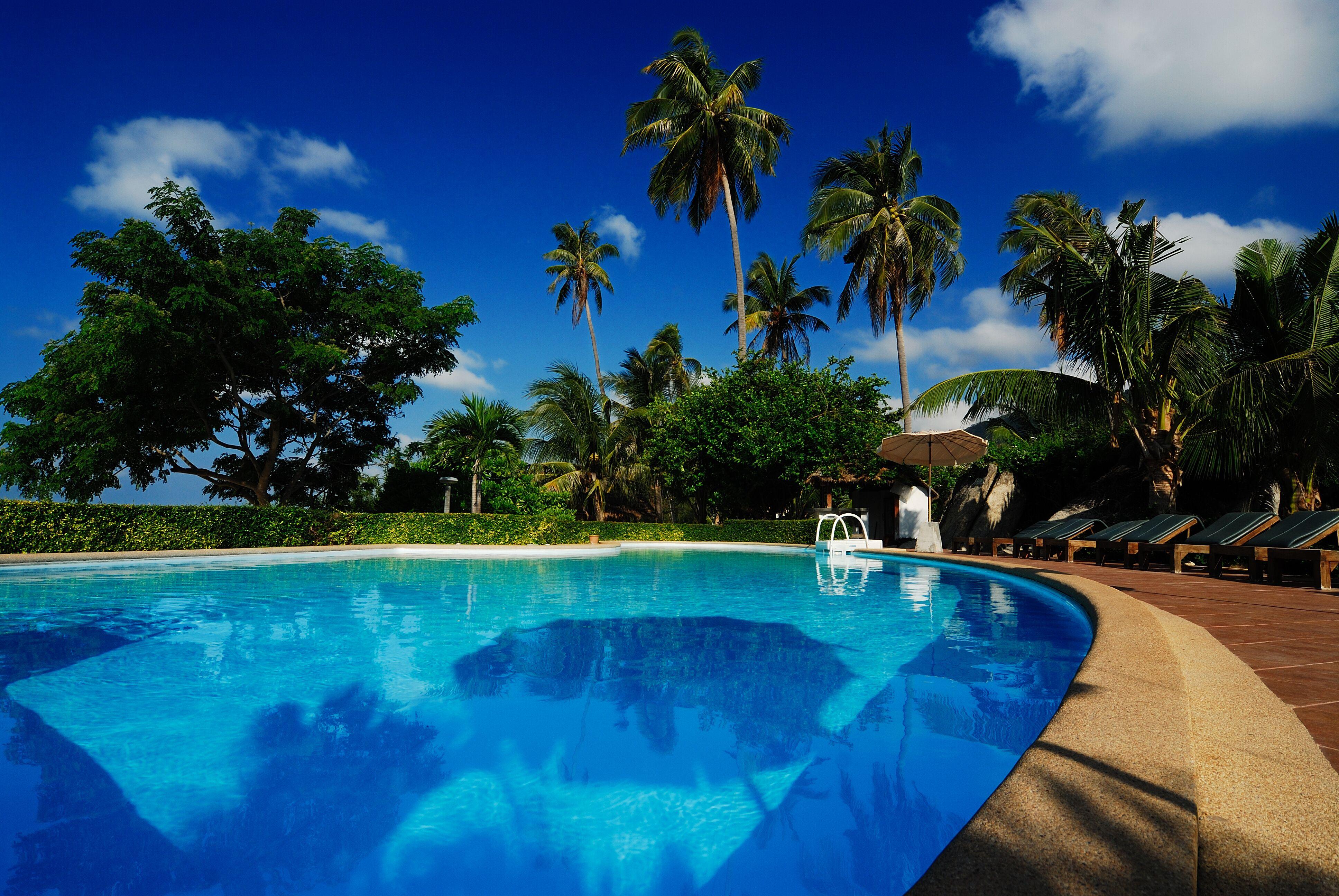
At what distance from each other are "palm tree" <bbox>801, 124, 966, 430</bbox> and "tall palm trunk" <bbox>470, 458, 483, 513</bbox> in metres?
14.1

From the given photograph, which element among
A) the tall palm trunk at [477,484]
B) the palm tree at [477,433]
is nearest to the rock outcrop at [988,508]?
the palm tree at [477,433]

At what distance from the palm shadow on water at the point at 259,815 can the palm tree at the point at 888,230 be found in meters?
20.1

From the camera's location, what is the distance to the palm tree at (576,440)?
2783 centimetres

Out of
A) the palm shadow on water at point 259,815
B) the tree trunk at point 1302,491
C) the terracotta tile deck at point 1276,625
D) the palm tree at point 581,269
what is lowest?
the palm shadow on water at point 259,815

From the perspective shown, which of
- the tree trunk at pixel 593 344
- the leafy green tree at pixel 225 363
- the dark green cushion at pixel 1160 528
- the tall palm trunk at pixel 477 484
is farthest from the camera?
the tree trunk at pixel 593 344

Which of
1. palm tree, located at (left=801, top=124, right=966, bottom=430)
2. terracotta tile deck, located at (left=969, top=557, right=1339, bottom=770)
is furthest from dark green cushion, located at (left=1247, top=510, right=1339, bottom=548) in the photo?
palm tree, located at (left=801, top=124, right=966, bottom=430)

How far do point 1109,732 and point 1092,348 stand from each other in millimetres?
13085

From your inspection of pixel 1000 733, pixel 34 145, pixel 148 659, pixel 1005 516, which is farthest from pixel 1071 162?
pixel 34 145

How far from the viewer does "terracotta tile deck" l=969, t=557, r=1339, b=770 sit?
2.96m

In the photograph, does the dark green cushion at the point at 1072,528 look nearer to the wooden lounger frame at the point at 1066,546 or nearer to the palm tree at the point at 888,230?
the wooden lounger frame at the point at 1066,546

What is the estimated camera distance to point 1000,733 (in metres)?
3.70

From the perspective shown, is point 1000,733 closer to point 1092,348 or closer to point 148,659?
point 148,659

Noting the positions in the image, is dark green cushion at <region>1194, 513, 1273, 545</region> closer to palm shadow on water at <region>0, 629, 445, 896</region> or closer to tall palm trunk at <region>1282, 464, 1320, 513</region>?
tall palm trunk at <region>1282, 464, 1320, 513</region>

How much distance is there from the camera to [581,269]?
34.2 meters
